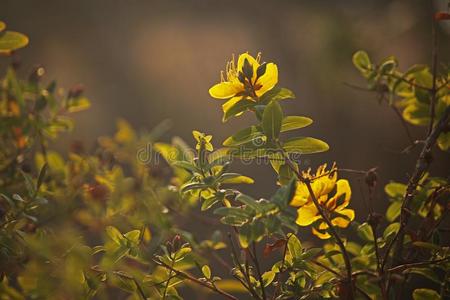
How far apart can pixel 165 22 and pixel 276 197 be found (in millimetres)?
3829

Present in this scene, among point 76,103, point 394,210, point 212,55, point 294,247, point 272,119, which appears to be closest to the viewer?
point 272,119

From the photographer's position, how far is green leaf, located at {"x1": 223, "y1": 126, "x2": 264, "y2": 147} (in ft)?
2.61

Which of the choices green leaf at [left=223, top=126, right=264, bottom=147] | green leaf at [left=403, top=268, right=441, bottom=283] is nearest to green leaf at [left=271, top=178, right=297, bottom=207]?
green leaf at [left=223, top=126, right=264, bottom=147]

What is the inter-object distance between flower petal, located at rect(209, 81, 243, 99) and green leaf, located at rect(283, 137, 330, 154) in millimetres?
109

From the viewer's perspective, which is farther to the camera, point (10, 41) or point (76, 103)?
point (76, 103)

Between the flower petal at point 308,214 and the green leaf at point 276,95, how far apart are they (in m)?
0.16

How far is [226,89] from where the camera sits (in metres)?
0.83

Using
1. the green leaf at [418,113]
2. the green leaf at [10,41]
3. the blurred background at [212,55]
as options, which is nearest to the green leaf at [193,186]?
the green leaf at [10,41]

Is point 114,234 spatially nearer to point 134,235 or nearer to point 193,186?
point 134,235

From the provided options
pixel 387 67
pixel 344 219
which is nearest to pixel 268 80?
pixel 344 219

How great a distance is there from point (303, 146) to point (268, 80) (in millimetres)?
110

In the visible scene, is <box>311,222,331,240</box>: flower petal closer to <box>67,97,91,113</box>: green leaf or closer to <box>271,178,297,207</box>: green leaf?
<box>271,178,297,207</box>: green leaf

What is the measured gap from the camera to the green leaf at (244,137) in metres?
0.80

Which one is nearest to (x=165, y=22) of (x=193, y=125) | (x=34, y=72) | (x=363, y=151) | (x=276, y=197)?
(x=193, y=125)
